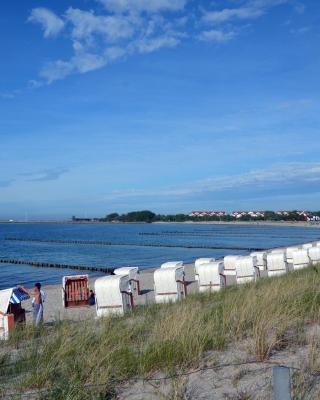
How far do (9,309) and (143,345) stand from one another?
623cm

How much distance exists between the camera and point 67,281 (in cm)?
1833

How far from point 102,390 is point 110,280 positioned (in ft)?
27.8

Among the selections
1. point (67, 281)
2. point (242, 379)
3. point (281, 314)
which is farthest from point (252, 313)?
point (67, 281)

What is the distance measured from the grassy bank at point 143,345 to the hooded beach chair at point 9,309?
1.54 m

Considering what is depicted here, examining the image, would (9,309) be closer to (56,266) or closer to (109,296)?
(109,296)

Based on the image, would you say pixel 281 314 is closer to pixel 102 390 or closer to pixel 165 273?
pixel 102 390

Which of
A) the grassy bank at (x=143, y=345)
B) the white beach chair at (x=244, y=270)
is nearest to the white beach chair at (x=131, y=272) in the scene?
the white beach chair at (x=244, y=270)

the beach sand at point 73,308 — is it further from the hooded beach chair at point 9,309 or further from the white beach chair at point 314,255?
the white beach chair at point 314,255

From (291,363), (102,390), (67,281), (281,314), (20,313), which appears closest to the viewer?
(102,390)

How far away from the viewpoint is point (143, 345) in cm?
648

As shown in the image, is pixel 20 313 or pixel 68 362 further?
pixel 20 313

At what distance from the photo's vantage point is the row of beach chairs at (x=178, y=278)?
13430 millimetres

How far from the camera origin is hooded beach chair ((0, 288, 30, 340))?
992 centimetres

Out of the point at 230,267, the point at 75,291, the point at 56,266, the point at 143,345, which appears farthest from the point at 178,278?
the point at 56,266
